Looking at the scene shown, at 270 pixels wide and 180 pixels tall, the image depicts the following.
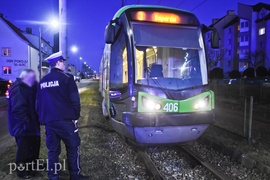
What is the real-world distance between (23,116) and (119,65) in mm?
2790

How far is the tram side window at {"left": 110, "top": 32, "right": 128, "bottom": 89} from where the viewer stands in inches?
250

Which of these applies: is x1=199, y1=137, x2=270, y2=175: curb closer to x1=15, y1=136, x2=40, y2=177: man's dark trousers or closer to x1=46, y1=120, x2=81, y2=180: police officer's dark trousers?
x1=46, y1=120, x2=81, y2=180: police officer's dark trousers

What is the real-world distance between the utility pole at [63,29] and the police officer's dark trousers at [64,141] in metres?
3.91

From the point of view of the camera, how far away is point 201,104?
19.6 feet

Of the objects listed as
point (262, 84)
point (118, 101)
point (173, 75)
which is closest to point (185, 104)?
point (173, 75)

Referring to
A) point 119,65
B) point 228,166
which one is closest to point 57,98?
point 119,65

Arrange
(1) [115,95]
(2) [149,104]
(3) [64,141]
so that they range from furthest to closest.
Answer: (1) [115,95], (2) [149,104], (3) [64,141]

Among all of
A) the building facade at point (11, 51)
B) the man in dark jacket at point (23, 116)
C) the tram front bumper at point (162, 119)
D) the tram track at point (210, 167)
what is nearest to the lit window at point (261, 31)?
the building facade at point (11, 51)

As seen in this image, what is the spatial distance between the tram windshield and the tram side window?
0.42 metres

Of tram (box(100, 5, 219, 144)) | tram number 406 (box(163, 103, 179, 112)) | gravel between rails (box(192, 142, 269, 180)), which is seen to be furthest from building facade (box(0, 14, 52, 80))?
tram number 406 (box(163, 103, 179, 112))

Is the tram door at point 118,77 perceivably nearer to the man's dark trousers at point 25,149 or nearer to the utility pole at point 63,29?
the utility pole at point 63,29

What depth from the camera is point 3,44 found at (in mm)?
45500

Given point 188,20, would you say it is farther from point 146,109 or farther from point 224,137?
point 224,137

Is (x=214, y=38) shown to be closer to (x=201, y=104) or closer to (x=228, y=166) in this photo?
(x=201, y=104)
